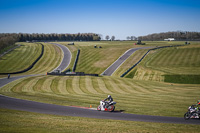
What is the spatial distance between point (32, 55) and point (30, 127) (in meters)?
103

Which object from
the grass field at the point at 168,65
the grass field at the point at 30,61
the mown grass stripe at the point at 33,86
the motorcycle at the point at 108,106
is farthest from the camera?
the grass field at the point at 30,61

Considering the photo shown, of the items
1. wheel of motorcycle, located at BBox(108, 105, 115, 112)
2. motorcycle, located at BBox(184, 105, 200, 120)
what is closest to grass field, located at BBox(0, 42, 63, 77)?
wheel of motorcycle, located at BBox(108, 105, 115, 112)

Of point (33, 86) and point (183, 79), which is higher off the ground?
point (33, 86)

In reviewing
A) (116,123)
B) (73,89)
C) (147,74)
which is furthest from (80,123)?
(147,74)

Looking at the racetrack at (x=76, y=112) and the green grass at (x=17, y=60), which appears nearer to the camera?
the racetrack at (x=76, y=112)

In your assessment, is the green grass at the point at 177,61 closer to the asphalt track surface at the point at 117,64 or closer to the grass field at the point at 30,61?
the asphalt track surface at the point at 117,64

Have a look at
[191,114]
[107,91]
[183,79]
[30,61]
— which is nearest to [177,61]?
[183,79]

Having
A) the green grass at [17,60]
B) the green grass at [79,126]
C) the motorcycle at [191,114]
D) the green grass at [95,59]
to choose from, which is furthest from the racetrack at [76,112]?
the green grass at [17,60]

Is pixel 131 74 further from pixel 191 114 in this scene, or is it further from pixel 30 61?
pixel 30 61

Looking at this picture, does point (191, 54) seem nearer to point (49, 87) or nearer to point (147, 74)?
point (147, 74)

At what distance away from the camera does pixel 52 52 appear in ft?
387

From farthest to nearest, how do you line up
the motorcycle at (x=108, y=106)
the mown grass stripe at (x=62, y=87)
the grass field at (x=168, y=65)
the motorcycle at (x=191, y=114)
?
1. the grass field at (x=168, y=65)
2. the mown grass stripe at (x=62, y=87)
3. the motorcycle at (x=108, y=106)
4. the motorcycle at (x=191, y=114)

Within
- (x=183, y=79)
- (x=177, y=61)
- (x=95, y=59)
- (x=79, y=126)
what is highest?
(x=95, y=59)

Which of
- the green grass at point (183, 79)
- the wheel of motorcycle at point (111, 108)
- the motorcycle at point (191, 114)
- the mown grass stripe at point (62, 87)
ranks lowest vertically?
the green grass at point (183, 79)
